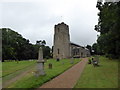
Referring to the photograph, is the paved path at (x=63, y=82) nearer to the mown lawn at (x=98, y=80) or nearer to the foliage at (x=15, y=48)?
the mown lawn at (x=98, y=80)

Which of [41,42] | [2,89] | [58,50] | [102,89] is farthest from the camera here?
[41,42]

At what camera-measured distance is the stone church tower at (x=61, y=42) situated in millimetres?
62634

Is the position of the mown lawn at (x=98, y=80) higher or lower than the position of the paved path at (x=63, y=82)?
higher

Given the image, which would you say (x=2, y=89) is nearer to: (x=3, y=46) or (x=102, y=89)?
(x=102, y=89)

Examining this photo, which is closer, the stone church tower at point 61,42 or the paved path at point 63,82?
the paved path at point 63,82

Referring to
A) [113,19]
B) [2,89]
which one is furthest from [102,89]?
[113,19]

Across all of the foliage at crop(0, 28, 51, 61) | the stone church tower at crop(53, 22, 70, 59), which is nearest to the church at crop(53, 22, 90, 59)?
the stone church tower at crop(53, 22, 70, 59)

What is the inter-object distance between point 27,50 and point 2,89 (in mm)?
61378

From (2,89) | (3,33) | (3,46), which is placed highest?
(3,33)

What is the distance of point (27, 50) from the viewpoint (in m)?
70.8

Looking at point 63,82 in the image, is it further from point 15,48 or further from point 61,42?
point 61,42

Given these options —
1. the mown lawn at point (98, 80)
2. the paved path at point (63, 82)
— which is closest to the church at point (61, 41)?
the mown lawn at point (98, 80)

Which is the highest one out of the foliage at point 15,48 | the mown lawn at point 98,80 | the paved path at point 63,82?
the foliage at point 15,48

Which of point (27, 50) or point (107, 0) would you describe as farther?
point (27, 50)
